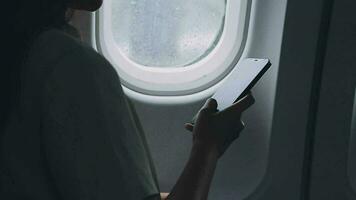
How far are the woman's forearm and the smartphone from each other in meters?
0.19

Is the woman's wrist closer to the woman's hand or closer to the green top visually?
the woman's hand

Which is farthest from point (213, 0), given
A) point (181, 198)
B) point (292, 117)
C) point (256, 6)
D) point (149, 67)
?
point (181, 198)

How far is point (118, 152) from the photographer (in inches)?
26.2

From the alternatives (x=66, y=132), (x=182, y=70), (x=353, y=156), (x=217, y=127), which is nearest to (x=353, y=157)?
(x=353, y=156)

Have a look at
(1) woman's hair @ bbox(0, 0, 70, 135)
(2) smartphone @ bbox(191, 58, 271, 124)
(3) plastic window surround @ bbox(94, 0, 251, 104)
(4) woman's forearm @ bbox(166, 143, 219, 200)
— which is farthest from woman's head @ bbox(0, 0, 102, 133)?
(3) plastic window surround @ bbox(94, 0, 251, 104)

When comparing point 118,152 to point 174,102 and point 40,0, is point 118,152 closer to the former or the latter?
point 40,0

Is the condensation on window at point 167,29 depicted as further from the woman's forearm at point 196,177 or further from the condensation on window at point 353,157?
the woman's forearm at point 196,177

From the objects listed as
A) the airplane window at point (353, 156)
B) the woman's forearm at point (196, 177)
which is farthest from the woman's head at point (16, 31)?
the airplane window at point (353, 156)

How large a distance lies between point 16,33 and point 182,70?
90 centimetres

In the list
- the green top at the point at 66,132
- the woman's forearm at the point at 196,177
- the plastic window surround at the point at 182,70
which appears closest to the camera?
the green top at the point at 66,132

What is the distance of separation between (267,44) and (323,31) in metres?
0.16

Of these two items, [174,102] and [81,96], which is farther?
[174,102]

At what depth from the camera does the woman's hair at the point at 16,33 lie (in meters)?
A: 0.66

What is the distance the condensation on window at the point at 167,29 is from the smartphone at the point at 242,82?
0.37 m
